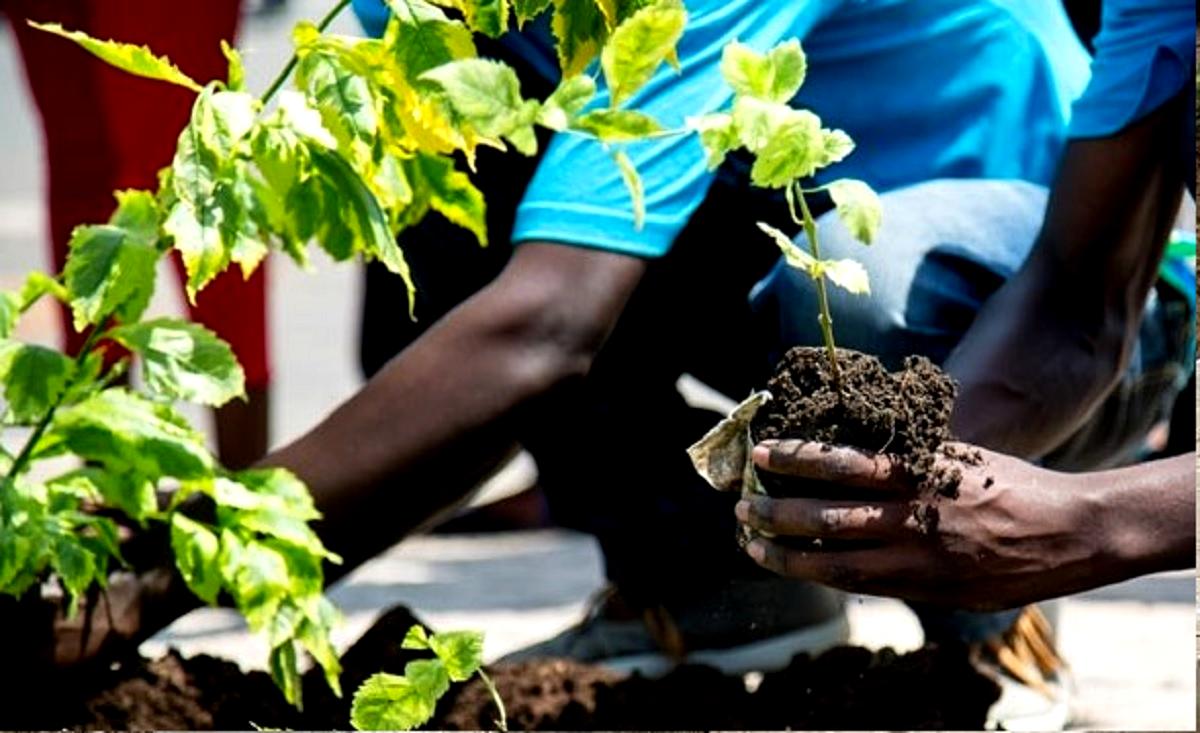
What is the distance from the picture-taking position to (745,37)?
114 inches

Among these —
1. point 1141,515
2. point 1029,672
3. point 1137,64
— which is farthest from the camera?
point 1029,672

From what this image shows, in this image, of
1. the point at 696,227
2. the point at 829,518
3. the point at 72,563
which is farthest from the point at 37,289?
the point at 696,227

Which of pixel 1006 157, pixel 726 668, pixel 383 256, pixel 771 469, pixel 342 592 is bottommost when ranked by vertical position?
pixel 342 592

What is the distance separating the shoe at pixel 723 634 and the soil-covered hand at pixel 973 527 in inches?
42.4

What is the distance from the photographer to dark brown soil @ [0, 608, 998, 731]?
2885 mm

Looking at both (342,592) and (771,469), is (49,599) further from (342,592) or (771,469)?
(342,592)

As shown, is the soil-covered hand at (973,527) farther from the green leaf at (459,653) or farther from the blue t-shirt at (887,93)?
the blue t-shirt at (887,93)

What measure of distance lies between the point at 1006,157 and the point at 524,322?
0.83 metres

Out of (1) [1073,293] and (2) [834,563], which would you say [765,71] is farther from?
(1) [1073,293]

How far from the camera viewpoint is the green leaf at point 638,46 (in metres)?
2.05

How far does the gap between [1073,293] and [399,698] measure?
1.14 meters

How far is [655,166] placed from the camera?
2.89m

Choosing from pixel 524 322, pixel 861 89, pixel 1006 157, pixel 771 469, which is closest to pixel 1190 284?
pixel 1006 157

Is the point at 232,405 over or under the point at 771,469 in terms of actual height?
under
